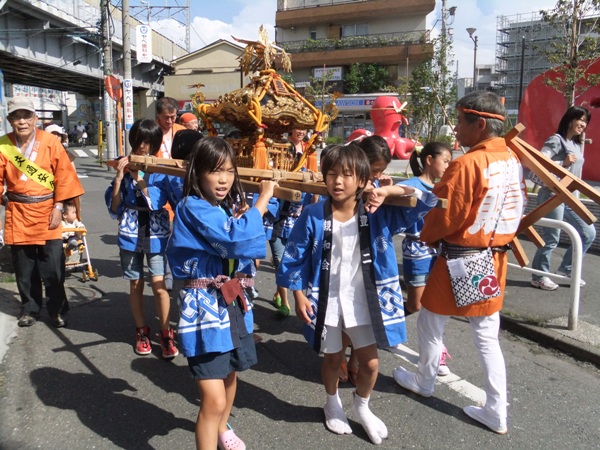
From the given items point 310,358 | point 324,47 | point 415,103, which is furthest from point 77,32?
point 324,47

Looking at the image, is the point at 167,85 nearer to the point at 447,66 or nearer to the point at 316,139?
the point at 447,66

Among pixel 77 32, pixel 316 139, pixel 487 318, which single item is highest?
pixel 77 32

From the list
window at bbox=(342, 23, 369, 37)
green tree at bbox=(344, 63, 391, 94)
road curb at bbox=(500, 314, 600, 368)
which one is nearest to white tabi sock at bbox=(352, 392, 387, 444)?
road curb at bbox=(500, 314, 600, 368)

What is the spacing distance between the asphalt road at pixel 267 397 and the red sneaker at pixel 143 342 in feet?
0.17

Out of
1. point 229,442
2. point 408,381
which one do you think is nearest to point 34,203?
point 229,442

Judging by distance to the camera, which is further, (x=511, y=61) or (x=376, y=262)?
(x=511, y=61)

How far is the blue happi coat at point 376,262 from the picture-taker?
243cm

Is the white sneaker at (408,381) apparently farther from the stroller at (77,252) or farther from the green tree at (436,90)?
the green tree at (436,90)

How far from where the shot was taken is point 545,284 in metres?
5.22

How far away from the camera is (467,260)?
260cm

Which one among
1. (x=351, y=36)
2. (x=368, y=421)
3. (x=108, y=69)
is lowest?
(x=368, y=421)

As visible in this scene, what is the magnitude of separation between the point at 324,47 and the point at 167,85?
13.3m

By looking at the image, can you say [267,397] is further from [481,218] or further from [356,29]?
[356,29]

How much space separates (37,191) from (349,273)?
2.90 metres
